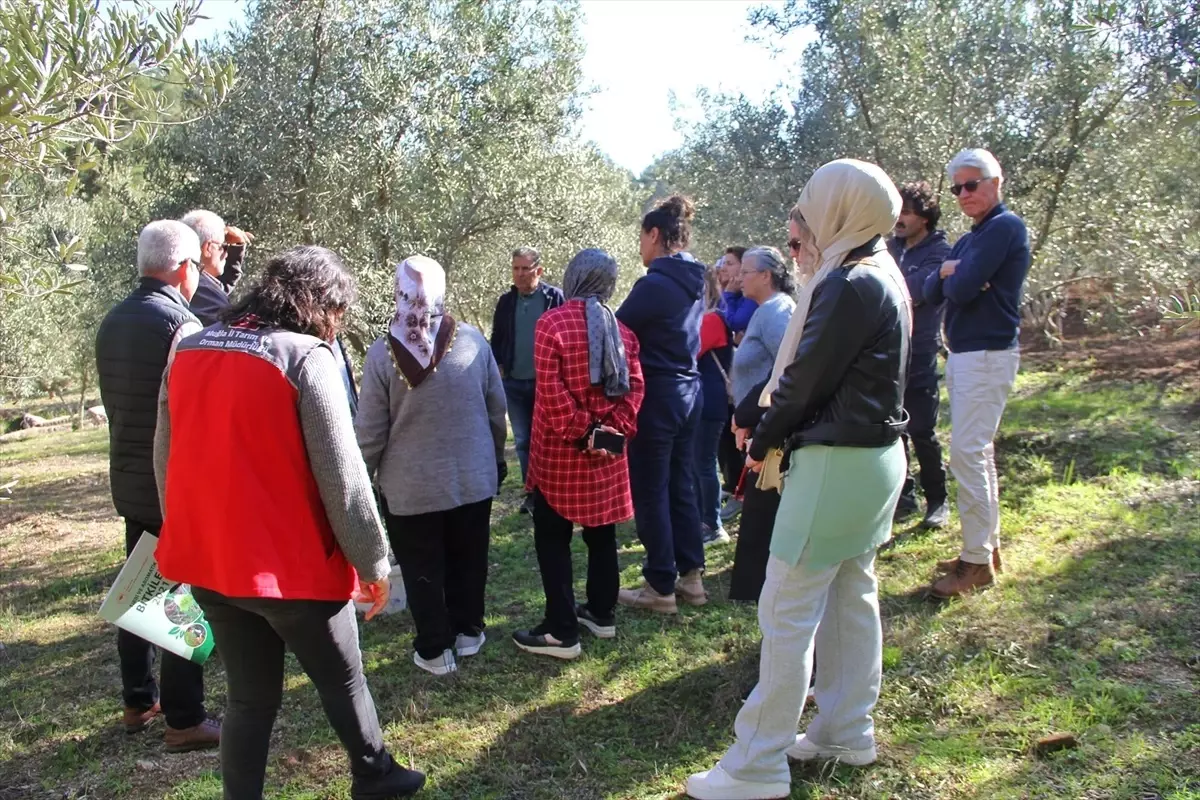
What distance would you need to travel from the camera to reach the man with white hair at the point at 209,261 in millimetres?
4113

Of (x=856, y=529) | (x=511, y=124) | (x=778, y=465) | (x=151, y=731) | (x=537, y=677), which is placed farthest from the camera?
(x=511, y=124)

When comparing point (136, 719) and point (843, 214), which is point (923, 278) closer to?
point (843, 214)

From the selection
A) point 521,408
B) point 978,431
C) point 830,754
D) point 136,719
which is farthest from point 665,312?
point 136,719

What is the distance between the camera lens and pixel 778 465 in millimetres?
3156

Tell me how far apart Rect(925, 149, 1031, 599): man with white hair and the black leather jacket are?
5.90 feet

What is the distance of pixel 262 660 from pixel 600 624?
2.11 meters

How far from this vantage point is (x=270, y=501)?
2.71 meters

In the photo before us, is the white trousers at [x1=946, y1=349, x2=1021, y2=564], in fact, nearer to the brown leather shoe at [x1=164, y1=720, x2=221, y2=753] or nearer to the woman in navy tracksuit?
the woman in navy tracksuit

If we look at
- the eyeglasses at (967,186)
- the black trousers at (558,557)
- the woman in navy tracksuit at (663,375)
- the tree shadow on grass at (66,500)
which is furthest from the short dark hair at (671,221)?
the tree shadow on grass at (66,500)

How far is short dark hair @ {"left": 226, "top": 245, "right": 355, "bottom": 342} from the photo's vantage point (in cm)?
283

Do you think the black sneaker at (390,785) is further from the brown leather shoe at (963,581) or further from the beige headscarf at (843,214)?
the brown leather shoe at (963,581)

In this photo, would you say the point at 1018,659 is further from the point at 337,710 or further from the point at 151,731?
the point at 151,731

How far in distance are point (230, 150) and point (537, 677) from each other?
5.08 metres

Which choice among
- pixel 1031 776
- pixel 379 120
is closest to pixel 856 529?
pixel 1031 776
